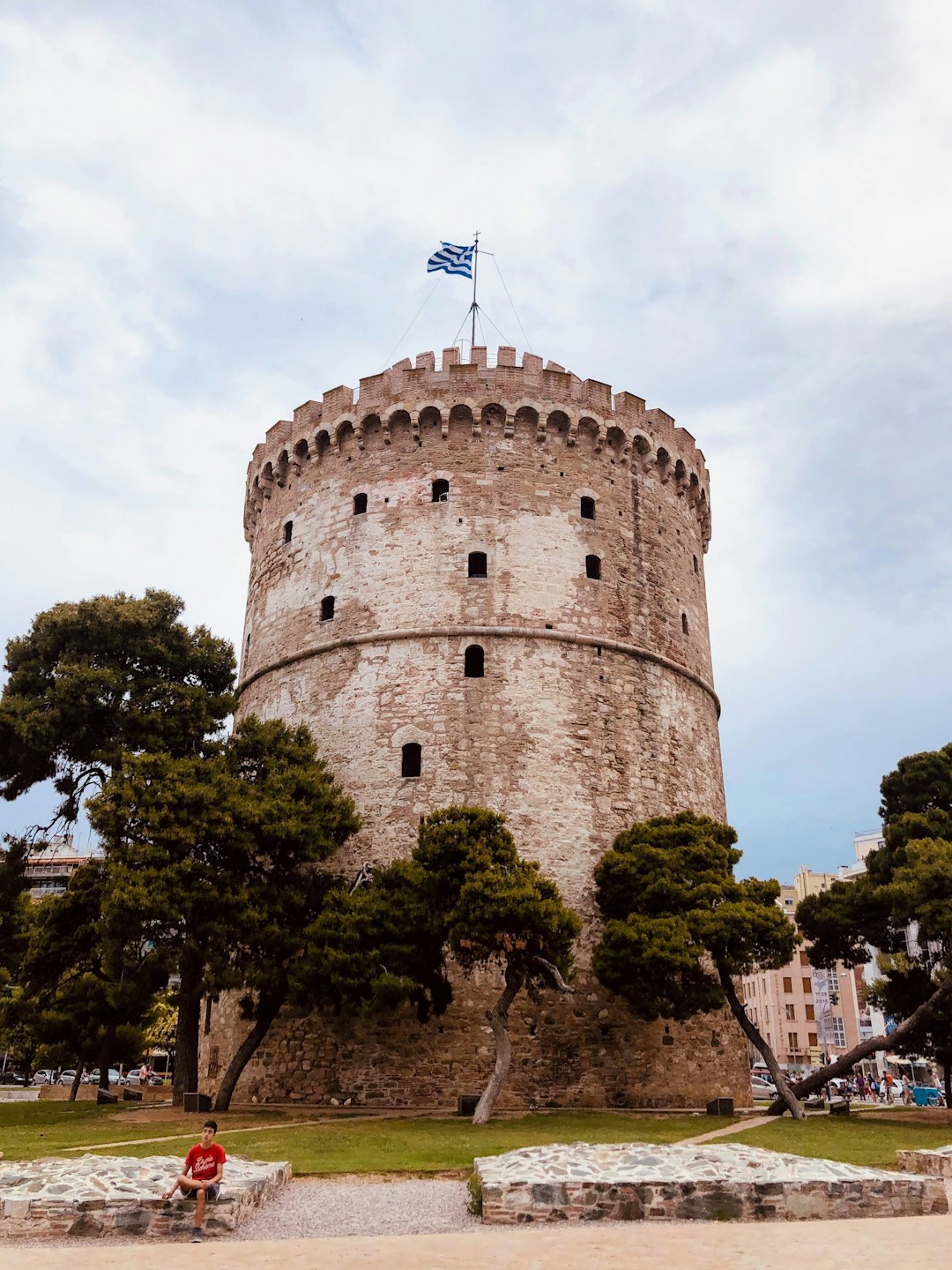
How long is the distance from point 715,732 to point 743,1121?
9.65 m

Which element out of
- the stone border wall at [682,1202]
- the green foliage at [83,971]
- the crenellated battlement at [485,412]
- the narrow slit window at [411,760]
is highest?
the crenellated battlement at [485,412]

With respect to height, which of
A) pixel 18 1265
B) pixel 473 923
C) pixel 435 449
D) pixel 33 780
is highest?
pixel 435 449

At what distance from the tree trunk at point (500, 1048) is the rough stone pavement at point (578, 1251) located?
26.0 ft

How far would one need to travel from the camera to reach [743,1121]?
53.8 ft

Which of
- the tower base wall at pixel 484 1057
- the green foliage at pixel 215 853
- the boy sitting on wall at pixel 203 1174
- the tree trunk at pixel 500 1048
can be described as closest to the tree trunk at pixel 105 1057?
the tower base wall at pixel 484 1057

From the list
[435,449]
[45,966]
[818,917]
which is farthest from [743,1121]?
[435,449]

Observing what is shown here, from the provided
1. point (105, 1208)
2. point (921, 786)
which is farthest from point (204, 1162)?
point (921, 786)

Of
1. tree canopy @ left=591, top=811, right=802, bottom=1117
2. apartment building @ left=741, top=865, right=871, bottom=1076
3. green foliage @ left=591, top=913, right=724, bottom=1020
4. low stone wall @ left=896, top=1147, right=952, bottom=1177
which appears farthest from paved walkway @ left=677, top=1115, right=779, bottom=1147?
apartment building @ left=741, top=865, right=871, bottom=1076

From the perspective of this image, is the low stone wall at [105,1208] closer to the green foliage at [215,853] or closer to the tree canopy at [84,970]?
the green foliage at [215,853]

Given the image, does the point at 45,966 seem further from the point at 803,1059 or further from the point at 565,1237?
the point at 803,1059

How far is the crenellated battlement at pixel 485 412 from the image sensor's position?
74.2ft

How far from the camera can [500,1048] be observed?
51.9 ft

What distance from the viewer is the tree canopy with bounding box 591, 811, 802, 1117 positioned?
54.2 feet

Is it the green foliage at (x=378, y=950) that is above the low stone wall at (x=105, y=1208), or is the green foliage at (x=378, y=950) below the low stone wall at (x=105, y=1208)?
above
